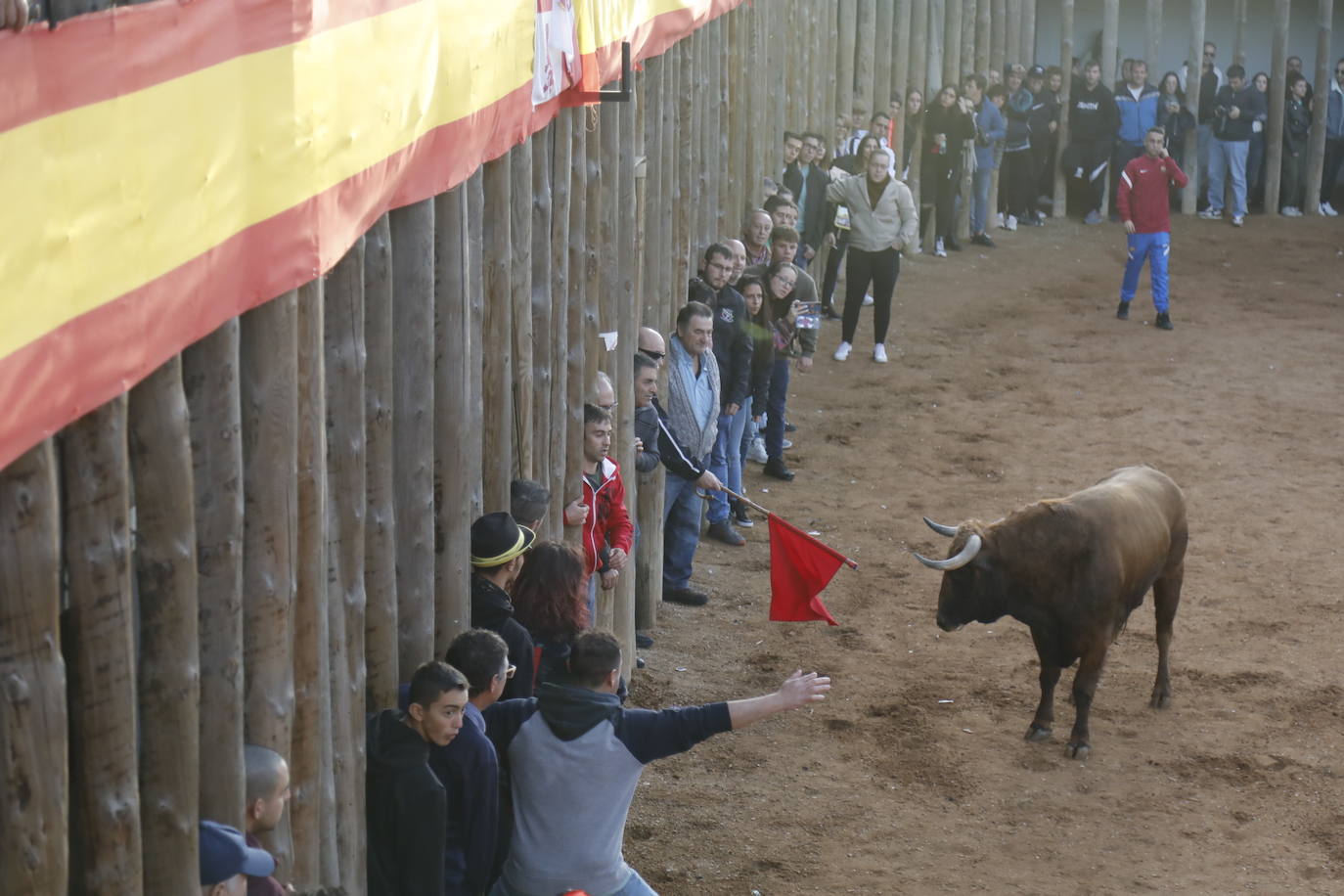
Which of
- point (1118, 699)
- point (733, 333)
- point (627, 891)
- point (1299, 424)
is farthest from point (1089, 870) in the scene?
point (1299, 424)

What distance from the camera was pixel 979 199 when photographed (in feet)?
70.1

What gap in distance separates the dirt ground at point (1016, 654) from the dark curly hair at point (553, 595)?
1548mm

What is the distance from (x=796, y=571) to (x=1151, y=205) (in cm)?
1035

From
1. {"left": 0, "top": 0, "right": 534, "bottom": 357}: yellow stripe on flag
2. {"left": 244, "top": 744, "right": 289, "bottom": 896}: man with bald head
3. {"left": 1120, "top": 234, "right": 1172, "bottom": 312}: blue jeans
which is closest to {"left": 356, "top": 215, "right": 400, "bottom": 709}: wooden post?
{"left": 0, "top": 0, "right": 534, "bottom": 357}: yellow stripe on flag

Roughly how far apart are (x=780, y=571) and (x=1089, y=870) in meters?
2.26

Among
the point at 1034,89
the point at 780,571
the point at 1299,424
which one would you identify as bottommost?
the point at 1299,424

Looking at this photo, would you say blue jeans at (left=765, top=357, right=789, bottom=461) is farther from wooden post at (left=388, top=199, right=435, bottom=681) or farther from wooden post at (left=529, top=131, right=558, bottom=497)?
wooden post at (left=388, top=199, right=435, bottom=681)

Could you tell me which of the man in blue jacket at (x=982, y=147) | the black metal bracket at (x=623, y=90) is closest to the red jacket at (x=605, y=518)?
the black metal bracket at (x=623, y=90)

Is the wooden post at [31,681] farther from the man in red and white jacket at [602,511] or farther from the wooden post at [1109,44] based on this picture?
the wooden post at [1109,44]

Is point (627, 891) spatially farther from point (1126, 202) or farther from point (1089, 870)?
point (1126, 202)

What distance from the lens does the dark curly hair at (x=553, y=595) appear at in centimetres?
629

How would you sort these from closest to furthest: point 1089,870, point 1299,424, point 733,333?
Answer: point 1089,870 < point 733,333 < point 1299,424

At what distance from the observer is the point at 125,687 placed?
352cm

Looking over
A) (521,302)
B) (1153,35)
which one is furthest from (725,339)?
(1153,35)
